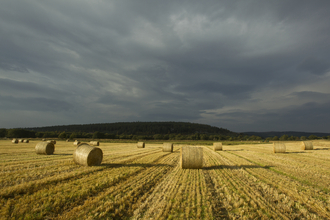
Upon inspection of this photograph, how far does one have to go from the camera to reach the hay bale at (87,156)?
410 inches

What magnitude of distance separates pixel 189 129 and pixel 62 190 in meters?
128

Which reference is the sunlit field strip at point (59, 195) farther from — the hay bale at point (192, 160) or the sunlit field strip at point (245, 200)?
the sunlit field strip at point (245, 200)

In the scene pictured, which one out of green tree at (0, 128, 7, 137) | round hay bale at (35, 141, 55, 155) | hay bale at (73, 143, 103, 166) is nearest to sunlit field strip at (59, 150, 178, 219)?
hay bale at (73, 143, 103, 166)

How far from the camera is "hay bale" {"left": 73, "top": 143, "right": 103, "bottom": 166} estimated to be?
10422mm

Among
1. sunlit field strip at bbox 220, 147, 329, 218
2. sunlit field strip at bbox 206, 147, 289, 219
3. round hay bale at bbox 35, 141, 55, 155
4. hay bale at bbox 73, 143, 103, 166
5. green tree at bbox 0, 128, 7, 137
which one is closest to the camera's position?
sunlit field strip at bbox 206, 147, 289, 219

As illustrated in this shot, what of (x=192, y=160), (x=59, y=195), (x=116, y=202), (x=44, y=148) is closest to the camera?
(x=116, y=202)

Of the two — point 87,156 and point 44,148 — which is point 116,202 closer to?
point 87,156

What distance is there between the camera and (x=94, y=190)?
6.11m

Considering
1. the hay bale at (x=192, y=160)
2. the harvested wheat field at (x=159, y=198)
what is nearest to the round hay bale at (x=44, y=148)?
the harvested wheat field at (x=159, y=198)

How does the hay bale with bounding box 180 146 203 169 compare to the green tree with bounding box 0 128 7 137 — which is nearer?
the hay bale with bounding box 180 146 203 169

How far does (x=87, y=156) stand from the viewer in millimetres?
10320

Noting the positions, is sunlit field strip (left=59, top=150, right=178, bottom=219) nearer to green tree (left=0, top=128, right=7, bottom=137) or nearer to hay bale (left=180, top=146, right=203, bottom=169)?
hay bale (left=180, top=146, right=203, bottom=169)

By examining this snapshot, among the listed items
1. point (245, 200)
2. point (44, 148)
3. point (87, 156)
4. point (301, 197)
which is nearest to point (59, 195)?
point (87, 156)

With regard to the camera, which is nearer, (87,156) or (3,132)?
(87,156)
